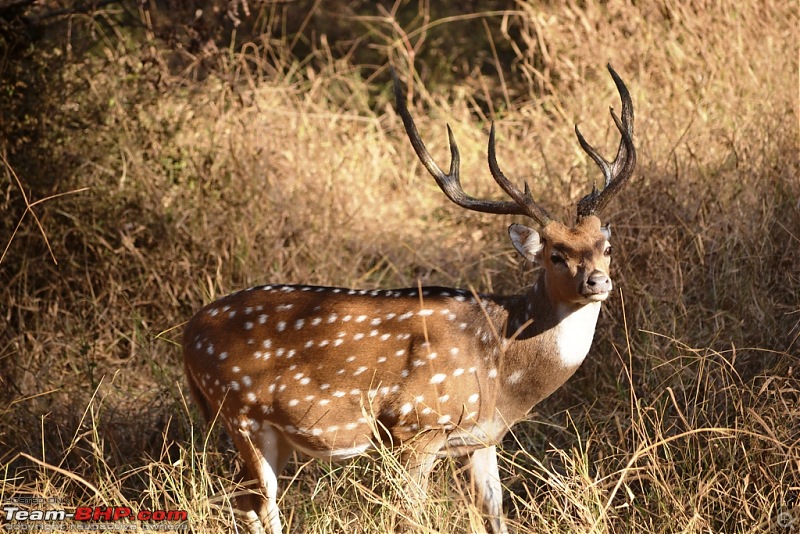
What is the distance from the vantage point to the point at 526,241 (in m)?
4.55

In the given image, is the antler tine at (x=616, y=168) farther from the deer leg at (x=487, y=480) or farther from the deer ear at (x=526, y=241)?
the deer leg at (x=487, y=480)

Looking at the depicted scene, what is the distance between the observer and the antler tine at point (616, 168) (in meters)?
4.48

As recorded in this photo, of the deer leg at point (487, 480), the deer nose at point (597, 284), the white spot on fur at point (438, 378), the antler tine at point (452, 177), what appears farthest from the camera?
the deer leg at point (487, 480)

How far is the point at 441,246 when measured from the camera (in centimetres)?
714

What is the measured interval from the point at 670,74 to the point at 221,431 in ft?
13.8

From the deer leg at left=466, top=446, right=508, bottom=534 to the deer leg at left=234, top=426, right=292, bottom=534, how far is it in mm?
871

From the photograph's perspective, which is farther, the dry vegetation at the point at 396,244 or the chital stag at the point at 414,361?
the dry vegetation at the point at 396,244

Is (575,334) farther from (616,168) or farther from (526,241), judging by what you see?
(616,168)

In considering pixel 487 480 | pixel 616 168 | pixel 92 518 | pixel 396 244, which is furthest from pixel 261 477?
pixel 396 244

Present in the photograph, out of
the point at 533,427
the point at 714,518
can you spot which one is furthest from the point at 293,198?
the point at 714,518

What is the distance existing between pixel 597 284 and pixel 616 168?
75 centimetres

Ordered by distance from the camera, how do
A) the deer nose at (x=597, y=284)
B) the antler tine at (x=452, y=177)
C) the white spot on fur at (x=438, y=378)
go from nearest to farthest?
the deer nose at (x=597, y=284), the white spot on fur at (x=438, y=378), the antler tine at (x=452, y=177)

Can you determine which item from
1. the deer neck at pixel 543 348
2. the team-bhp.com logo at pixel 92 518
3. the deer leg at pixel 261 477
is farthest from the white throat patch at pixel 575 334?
→ the team-bhp.com logo at pixel 92 518

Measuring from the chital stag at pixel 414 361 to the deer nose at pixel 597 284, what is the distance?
13 centimetres
